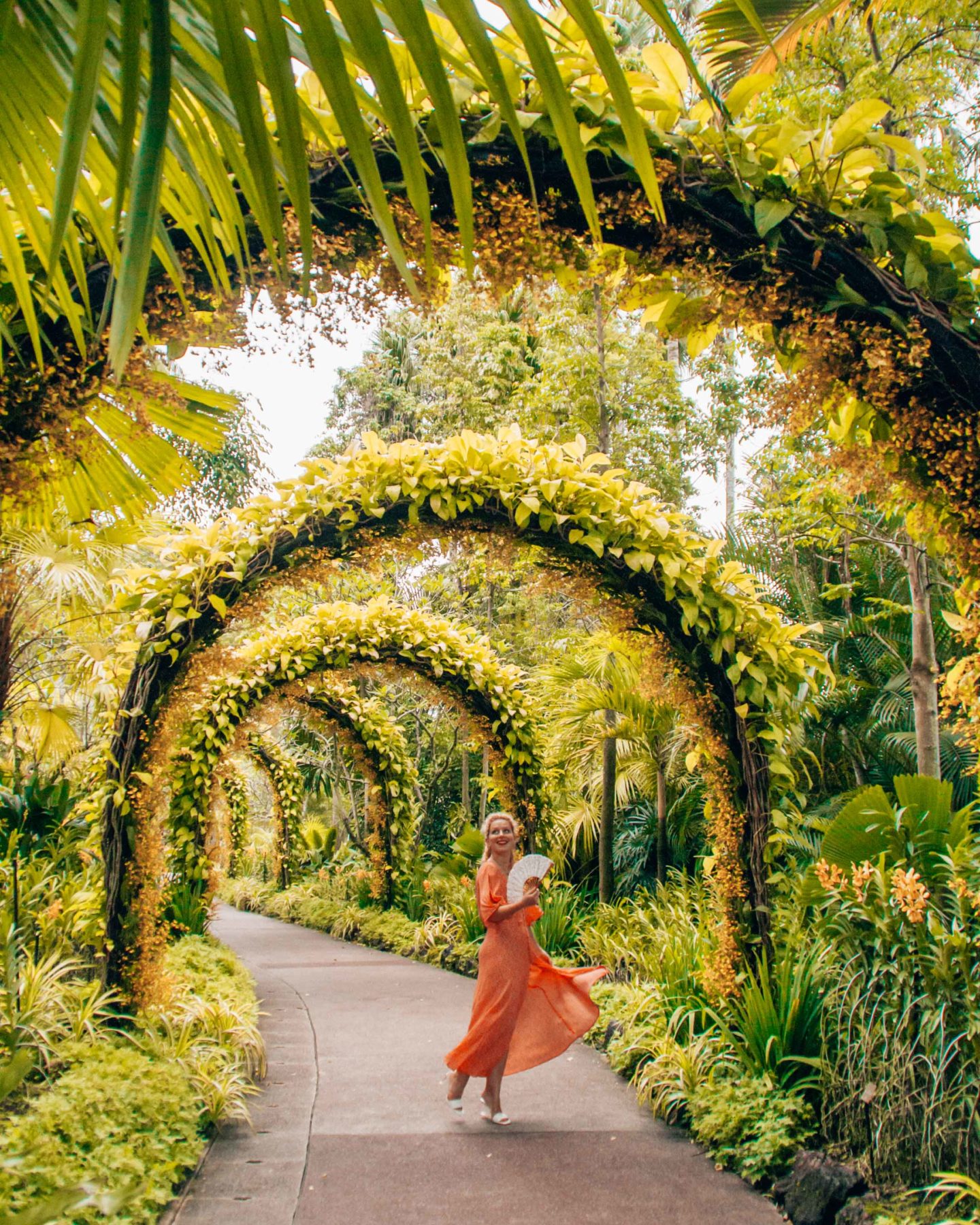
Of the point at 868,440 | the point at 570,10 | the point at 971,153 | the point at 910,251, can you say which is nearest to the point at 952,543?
the point at 868,440

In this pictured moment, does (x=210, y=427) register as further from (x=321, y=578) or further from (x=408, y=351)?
(x=408, y=351)

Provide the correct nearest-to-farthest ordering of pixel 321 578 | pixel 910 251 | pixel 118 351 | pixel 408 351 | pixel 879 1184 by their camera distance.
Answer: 1. pixel 118 351
2. pixel 910 251
3. pixel 879 1184
4. pixel 321 578
5. pixel 408 351

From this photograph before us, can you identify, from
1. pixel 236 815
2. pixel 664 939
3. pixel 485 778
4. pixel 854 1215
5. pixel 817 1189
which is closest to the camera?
pixel 854 1215

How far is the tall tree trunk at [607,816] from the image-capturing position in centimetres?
768

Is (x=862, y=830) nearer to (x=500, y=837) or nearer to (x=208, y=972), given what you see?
(x=500, y=837)

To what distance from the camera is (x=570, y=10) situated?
2.06 feet

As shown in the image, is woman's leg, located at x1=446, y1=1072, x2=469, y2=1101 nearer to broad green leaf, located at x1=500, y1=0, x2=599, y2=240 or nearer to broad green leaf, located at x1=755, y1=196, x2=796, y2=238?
broad green leaf, located at x1=755, y1=196, x2=796, y2=238

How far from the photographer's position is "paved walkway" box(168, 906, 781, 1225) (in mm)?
3412

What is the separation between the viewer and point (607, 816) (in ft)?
25.4

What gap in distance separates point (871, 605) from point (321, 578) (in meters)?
5.43

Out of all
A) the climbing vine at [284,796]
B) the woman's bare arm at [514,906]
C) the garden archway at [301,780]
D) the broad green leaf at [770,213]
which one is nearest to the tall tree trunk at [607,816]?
the garden archway at [301,780]

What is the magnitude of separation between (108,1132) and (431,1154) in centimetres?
140

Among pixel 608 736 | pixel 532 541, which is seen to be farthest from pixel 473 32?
pixel 608 736

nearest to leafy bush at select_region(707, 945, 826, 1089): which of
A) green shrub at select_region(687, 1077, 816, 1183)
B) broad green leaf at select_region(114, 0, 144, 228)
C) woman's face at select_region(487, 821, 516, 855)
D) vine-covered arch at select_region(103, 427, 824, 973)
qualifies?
green shrub at select_region(687, 1077, 816, 1183)
